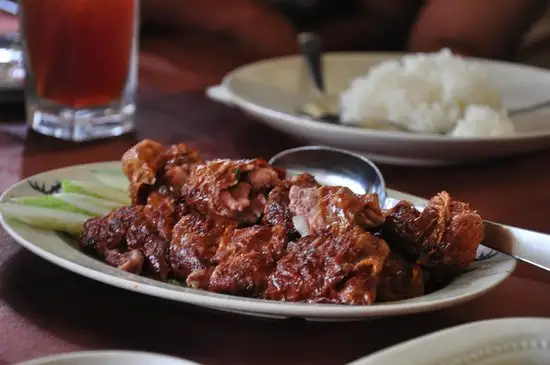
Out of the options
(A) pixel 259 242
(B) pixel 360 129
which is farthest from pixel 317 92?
(A) pixel 259 242

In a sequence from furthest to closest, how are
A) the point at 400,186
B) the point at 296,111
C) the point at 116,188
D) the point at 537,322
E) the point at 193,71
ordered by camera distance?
the point at 193,71
the point at 296,111
the point at 400,186
the point at 116,188
the point at 537,322

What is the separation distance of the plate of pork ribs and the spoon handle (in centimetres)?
70

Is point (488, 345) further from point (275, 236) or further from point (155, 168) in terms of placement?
point (155, 168)

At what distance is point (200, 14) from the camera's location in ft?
7.39

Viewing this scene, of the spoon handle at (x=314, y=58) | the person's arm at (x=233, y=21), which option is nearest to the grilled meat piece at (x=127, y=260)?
the spoon handle at (x=314, y=58)

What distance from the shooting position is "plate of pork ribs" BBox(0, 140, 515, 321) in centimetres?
56

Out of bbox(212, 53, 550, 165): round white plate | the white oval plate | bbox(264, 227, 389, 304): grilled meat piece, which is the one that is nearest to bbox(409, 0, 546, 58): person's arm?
bbox(212, 53, 550, 165): round white plate

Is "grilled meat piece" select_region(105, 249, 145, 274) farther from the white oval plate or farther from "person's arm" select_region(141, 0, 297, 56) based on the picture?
"person's arm" select_region(141, 0, 297, 56)

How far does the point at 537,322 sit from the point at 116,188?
46cm

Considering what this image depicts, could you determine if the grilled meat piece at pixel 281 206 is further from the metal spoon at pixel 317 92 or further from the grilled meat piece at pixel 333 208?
the metal spoon at pixel 317 92

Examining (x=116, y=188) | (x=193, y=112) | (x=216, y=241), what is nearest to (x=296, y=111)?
(x=193, y=112)

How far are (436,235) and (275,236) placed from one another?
124 millimetres

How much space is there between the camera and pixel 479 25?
6.53ft

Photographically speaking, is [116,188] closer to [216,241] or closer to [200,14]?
[216,241]
